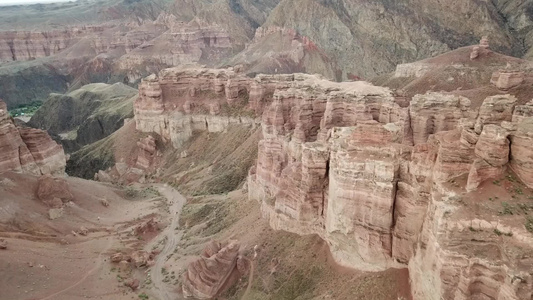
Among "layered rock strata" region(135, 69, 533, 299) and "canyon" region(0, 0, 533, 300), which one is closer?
"layered rock strata" region(135, 69, 533, 299)

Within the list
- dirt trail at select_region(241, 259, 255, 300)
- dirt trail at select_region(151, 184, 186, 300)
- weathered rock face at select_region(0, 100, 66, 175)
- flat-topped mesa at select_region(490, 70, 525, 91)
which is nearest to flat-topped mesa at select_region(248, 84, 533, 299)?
dirt trail at select_region(241, 259, 255, 300)

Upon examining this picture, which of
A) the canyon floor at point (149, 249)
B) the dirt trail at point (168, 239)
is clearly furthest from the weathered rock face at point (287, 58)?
the canyon floor at point (149, 249)

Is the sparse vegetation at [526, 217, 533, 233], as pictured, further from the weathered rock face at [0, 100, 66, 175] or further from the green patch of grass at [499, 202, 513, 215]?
the weathered rock face at [0, 100, 66, 175]

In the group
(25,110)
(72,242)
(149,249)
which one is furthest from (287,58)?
(72,242)

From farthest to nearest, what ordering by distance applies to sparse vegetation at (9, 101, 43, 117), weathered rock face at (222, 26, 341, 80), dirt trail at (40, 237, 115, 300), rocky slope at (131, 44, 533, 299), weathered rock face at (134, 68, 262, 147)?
sparse vegetation at (9, 101, 43, 117), weathered rock face at (222, 26, 341, 80), weathered rock face at (134, 68, 262, 147), dirt trail at (40, 237, 115, 300), rocky slope at (131, 44, 533, 299)

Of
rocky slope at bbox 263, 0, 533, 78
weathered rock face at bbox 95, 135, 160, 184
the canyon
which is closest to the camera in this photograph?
the canyon

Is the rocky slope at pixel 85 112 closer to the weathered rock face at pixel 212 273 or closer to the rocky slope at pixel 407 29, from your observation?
the rocky slope at pixel 407 29

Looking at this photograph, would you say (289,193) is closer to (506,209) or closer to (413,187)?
(413,187)
